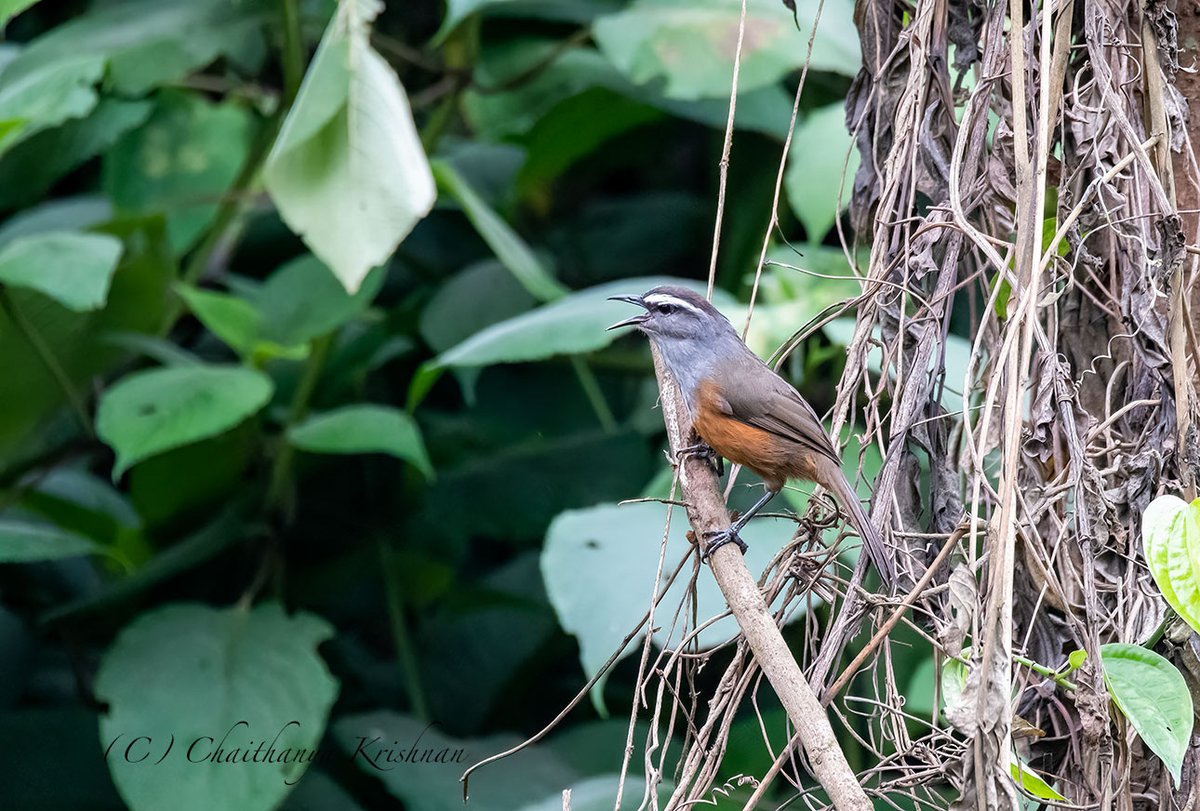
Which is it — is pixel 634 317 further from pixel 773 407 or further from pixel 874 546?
pixel 874 546

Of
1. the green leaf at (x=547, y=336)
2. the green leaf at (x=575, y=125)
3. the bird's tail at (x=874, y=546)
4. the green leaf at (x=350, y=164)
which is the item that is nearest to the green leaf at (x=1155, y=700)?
the bird's tail at (x=874, y=546)

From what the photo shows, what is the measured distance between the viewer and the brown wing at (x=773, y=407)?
2846 millimetres

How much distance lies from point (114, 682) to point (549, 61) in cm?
284

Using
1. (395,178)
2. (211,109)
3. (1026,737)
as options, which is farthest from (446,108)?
(1026,737)

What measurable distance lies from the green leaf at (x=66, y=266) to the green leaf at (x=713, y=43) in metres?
1.81

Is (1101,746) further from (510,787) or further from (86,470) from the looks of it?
(86,470)

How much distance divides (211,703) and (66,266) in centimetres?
132

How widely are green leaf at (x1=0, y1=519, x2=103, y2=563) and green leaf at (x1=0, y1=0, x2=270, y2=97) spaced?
60.3 inches

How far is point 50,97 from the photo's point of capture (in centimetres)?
378

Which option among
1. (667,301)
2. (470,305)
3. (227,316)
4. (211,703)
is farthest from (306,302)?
(667,301)

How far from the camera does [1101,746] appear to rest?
74.9 inches

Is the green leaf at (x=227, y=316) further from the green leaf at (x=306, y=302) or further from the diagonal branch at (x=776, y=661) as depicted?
the diagonal branch at (x=776, y=661)

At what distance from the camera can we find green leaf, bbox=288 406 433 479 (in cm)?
347

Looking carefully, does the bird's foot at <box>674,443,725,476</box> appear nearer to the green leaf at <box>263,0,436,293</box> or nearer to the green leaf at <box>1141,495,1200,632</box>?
the green leaf at <box>1141,495,1200,632</box>
